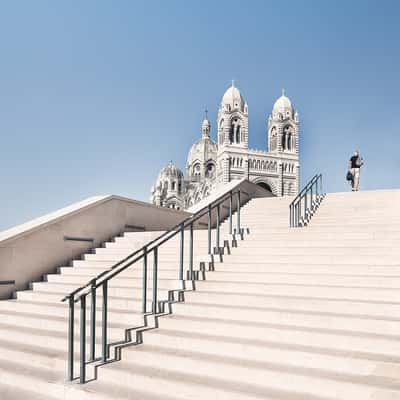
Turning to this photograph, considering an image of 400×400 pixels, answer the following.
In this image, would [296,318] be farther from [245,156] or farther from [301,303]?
[245,156]

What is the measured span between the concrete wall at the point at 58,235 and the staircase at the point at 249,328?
46cm

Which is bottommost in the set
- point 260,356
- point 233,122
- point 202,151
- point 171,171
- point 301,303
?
point 260,356

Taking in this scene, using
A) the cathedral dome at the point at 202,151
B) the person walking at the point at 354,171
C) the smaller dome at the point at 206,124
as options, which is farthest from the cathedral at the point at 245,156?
the person walking at the point at 354,171

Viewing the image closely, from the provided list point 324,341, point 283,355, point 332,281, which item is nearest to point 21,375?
point 283,355

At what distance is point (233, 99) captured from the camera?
86000mm

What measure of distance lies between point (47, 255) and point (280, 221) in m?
5.28

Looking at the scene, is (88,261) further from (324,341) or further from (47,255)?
(324,341)

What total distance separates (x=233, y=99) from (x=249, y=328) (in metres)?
84.4

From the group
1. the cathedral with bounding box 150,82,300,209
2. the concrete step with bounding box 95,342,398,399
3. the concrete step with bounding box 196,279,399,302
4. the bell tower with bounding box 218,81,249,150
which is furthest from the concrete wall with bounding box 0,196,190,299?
the bell tower with bounding box 218,81,249,150

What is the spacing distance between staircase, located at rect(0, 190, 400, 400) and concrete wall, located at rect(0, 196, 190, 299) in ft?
1.50

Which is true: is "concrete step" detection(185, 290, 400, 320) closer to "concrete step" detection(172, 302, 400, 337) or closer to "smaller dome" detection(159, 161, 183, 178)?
"concrete step" detection(172, 302, 400, 337)

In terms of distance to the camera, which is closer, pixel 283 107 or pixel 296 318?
pixel 296 318

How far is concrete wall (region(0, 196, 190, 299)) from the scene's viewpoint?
7.35 meters

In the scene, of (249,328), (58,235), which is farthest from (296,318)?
(58,235)
